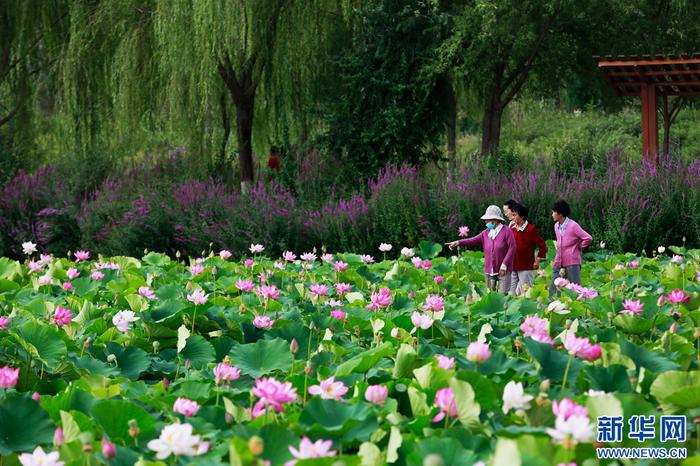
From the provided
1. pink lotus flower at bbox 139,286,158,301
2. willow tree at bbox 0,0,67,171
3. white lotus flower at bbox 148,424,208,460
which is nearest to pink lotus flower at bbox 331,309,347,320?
pink lotus flower at bbox 139,286,158,301

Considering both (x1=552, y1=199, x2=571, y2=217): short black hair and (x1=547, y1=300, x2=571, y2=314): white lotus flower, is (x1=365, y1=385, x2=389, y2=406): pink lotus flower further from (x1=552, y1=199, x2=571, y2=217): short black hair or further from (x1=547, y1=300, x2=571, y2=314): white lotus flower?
(x1=552, y1=199, x2=571, y2=217): short black hair

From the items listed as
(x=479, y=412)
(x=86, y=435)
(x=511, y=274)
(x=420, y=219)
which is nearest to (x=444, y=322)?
(x=479, y=412)

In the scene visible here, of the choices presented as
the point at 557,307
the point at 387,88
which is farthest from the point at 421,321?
the point at 387,88

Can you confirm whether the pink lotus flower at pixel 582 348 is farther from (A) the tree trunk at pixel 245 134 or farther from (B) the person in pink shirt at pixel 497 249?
(A) the tree trunk at pixel 245 134

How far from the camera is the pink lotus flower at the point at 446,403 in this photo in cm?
236

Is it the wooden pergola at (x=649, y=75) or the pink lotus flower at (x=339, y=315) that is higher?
the wooden pergola at (x=649, y=75)

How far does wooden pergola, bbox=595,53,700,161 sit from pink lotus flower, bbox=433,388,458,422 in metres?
12.7

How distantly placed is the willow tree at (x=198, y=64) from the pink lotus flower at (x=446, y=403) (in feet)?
36.8

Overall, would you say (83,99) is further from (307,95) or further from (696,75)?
(696,75)

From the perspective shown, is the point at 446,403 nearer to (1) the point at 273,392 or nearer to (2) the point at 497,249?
(1) the point at 273,392

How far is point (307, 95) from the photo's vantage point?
14.9 meters

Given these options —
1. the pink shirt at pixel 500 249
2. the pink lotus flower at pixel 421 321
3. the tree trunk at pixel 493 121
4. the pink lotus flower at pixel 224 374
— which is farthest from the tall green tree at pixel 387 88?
the pink lotus flower at pixel 224 374

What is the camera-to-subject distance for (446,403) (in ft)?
7.74

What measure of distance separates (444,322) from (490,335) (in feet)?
1.19
